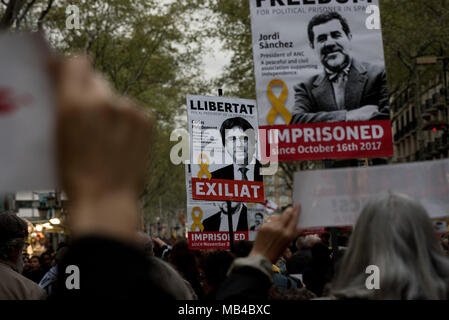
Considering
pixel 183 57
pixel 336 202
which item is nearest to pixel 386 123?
pixel 336 202

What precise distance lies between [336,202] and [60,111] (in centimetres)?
167

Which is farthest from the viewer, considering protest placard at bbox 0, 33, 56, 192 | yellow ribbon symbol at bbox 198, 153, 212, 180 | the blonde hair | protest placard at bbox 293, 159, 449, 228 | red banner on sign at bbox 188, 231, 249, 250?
red banner on sign at bbox 188, 231, 249, 250

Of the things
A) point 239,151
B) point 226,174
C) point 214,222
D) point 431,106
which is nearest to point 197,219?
point 214,222

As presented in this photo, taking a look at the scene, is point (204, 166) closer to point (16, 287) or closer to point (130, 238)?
point (16, 287)

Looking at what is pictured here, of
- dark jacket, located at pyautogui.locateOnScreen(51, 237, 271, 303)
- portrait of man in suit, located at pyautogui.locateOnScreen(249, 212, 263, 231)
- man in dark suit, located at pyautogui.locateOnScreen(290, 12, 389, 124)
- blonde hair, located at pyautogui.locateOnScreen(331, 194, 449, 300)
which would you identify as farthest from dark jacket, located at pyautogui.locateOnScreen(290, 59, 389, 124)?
portrait of man in suit, located at pyautogui.locateOnScreen(249, 212, 263, 231)

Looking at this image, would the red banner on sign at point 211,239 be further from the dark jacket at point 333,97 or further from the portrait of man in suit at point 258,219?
the dark jacket at point 333,97

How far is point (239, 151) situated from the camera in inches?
333

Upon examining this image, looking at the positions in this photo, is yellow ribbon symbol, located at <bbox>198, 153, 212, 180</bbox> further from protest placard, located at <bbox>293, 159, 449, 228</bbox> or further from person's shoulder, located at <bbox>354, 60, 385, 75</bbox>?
protest placard, located at <bbox>293, 159, 449, 228</bbox>

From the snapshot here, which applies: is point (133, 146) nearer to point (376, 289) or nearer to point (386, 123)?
point (376, 289)

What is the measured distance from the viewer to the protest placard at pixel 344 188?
8.86 feet

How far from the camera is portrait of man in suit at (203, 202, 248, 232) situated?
9117mm

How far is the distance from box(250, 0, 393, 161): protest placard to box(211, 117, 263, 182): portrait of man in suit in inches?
161
